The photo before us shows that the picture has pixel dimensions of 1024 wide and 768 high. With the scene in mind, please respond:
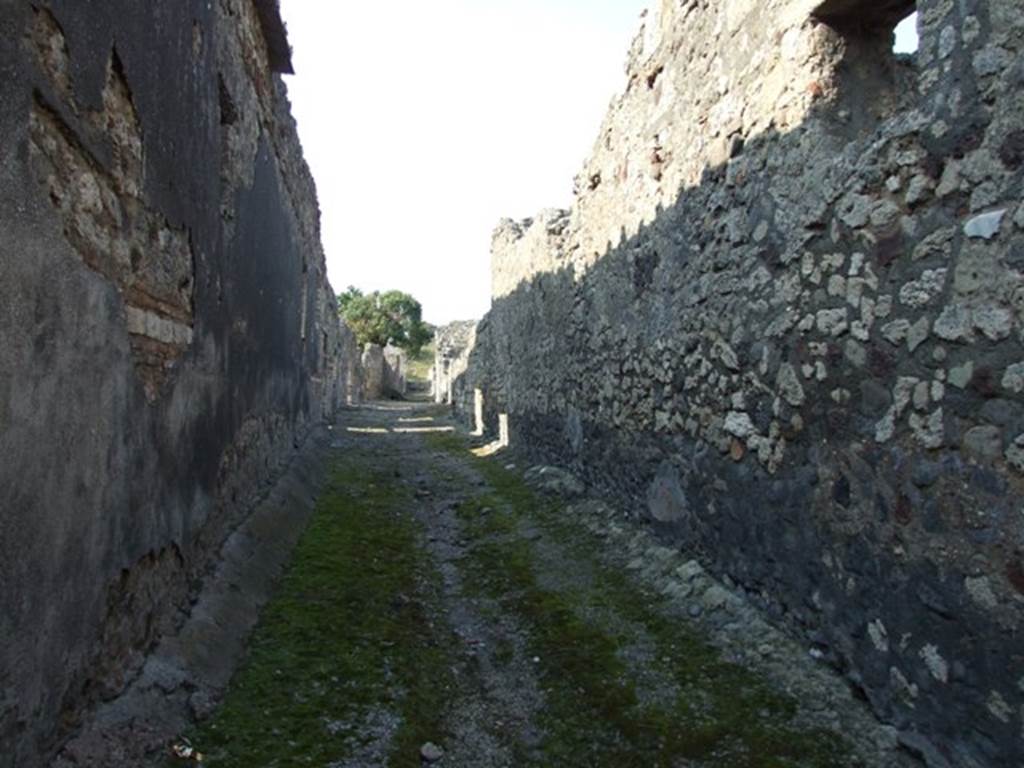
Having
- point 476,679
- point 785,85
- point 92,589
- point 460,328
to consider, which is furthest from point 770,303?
point 460,328

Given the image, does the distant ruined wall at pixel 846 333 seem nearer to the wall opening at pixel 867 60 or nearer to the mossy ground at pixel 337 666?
the wall opening at pixel 867 60

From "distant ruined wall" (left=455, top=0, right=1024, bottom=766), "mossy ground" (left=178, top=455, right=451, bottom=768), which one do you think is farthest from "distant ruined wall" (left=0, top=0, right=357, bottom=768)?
"distant ruined wall" (left=455, top=0, right=1024, bottom=766)

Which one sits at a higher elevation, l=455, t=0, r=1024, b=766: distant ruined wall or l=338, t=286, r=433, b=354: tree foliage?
l=338, t=286, r=433, b=354: tree foliage

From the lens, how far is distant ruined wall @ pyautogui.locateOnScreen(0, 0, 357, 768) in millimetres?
2148

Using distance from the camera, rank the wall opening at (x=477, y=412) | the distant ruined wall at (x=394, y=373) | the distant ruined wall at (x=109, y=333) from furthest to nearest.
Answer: the distant ruined wall at (x=394, y=373), the wall opening at (x=477, y=412), the distant ruined wall at (x=109, y=333)

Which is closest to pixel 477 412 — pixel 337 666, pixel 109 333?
pixel 337 666

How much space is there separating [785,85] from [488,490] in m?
5.48

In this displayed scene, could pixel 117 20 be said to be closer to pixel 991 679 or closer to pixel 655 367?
pixel 991 679

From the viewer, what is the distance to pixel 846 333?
3.54 m

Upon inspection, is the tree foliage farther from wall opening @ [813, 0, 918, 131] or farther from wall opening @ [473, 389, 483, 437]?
wall opening @ [813, 0, 918, 131]

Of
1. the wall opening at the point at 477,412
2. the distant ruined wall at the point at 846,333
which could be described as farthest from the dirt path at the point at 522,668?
the wall opening at the point at 477,412

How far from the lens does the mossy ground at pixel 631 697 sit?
3037mm

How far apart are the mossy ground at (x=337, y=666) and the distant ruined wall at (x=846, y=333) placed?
186cm

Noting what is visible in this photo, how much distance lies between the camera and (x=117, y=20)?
2822 millimetres
